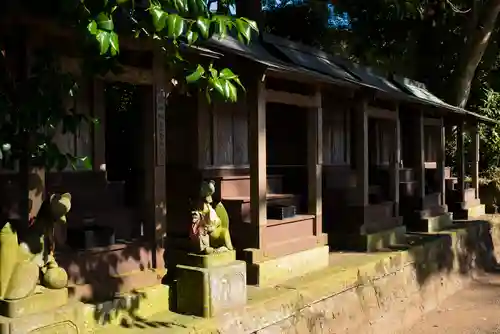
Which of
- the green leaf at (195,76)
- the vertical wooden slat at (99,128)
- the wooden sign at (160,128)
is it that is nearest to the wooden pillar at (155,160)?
the wooden sign at (160,128)

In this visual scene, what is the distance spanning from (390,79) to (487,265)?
16.7ft

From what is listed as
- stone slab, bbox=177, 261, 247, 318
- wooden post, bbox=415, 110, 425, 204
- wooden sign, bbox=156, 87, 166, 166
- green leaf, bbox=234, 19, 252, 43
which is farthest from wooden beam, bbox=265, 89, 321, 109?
wooden post, bbox=415, 110, 425, 204

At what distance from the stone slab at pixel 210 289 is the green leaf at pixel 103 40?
2.93m

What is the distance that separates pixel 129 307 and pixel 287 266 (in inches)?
109

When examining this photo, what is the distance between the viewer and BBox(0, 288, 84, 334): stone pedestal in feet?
14.8

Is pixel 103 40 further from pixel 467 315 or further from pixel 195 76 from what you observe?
pixel 467 315

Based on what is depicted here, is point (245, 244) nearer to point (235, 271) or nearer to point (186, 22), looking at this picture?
point (235, 271)

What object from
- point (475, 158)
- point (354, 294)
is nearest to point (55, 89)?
point (354, 294)

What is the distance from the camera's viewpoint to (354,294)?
336 inches

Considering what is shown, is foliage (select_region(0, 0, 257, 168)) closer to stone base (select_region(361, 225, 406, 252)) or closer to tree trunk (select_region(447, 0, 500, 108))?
stone base (select_region(361, 225, 406, 252))

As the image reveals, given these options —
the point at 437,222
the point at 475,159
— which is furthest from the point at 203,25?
the point at 475,159

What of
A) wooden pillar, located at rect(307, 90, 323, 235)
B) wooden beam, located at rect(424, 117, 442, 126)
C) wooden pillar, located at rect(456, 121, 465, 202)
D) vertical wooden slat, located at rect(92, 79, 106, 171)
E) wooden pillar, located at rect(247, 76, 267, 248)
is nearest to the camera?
vertical wooden slat, located at rect(92, 79, 106, 171)

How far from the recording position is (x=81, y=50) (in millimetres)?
4770

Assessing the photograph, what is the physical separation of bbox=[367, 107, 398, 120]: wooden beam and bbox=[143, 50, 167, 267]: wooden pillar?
17.8 feet
